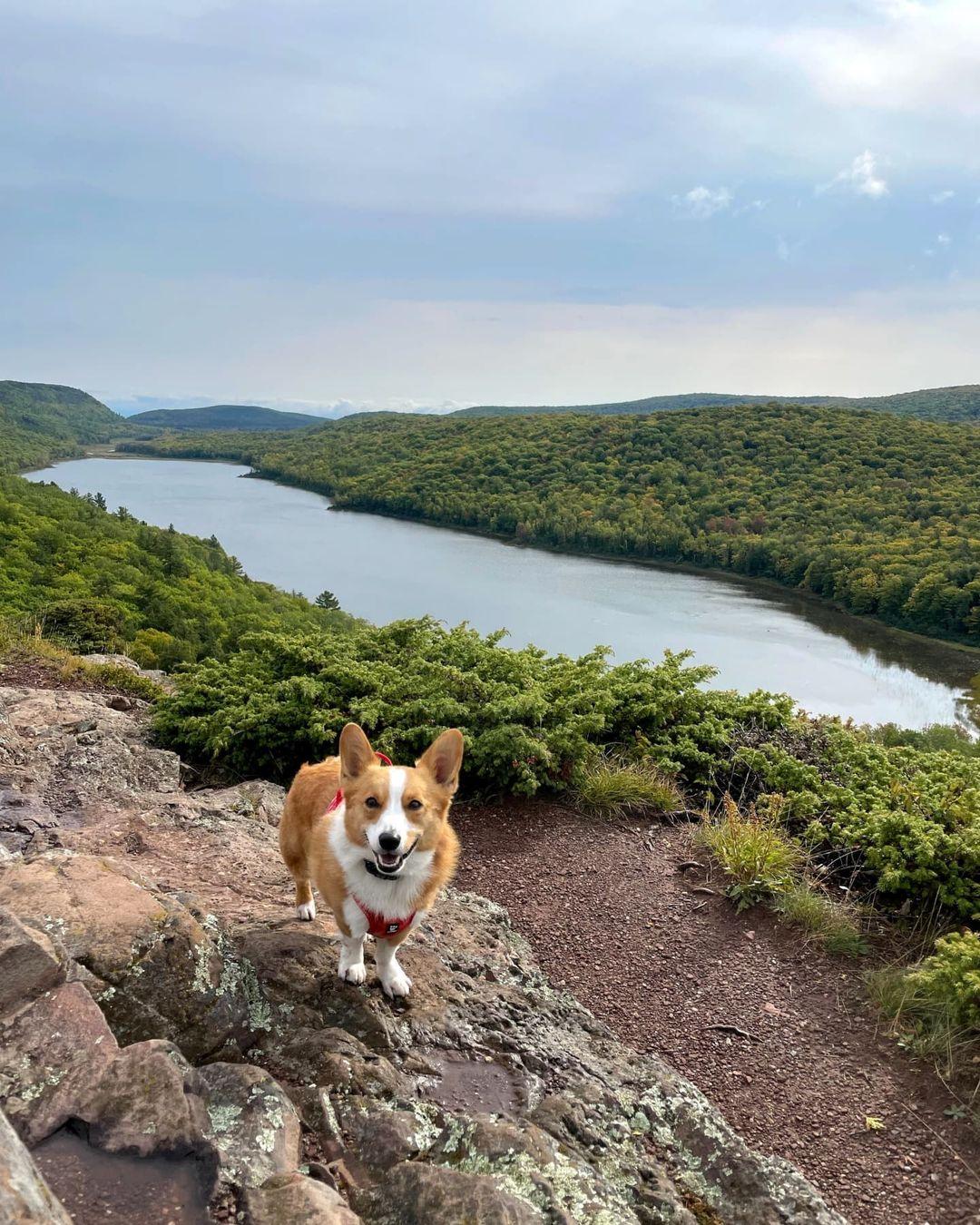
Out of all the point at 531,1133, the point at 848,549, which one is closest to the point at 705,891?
the point at 531,1133

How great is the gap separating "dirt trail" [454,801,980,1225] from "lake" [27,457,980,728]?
53.6ft

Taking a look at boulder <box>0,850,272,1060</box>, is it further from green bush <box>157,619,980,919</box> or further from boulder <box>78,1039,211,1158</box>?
green bush <box>157,619,980,919</box>

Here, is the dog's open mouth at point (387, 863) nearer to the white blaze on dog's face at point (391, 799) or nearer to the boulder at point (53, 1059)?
the white blaze on dog's face at point (391, 799)

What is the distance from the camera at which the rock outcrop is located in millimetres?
2156

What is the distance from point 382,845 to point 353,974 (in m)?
0.82

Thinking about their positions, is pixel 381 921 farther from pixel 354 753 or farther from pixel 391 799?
pixel 354 753

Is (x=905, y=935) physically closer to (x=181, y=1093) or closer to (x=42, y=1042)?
(x=181, y=1093)

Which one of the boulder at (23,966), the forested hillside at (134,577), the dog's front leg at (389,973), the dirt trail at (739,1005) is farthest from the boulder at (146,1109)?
the forested hillside at (134,577)

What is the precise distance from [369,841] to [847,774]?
5593 millimetres

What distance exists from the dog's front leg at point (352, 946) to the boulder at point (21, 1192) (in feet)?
5.24

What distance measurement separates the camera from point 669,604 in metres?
52.4

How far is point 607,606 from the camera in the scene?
1945 inches

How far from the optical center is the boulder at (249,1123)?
213 cm

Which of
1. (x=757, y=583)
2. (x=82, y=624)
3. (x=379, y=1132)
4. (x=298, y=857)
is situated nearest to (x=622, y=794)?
(x=298, y=857)
